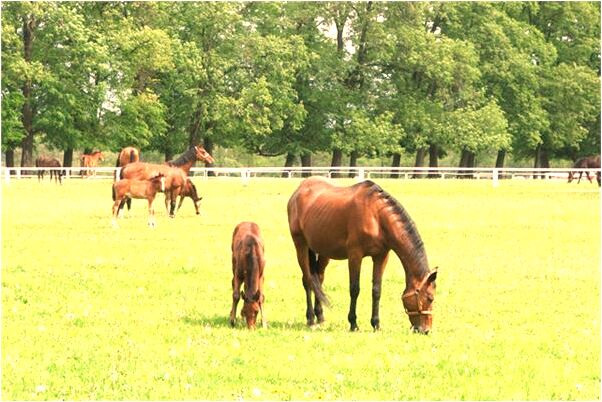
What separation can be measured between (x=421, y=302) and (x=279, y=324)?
2.04 meters

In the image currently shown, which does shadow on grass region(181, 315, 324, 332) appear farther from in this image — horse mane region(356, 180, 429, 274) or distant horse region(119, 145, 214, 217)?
distant horse region(119, 145, 214, 217)

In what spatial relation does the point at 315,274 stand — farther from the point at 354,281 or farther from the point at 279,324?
the point at 354,281

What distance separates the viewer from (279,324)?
12.4m

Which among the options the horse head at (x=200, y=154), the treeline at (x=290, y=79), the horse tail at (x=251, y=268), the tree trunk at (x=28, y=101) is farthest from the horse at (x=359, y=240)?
the tree trunk at (x=28, y=101)

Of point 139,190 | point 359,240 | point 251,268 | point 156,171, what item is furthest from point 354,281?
point 156,171

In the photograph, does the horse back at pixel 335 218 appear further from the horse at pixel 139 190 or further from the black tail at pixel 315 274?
the horse at pixel 139 190

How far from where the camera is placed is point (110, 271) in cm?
1767

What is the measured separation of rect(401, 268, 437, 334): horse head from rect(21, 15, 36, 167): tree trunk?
53.7 metres

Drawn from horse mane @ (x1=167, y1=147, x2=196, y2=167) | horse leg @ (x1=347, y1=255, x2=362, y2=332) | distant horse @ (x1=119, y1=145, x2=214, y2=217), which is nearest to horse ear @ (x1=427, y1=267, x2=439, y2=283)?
horse leg @ (x1=347, y1=255, x2=362, y2=332)

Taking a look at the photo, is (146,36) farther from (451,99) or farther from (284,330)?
(284,330)

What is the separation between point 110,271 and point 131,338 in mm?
6554

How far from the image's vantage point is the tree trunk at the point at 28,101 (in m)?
62.3

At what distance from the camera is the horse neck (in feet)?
37.2

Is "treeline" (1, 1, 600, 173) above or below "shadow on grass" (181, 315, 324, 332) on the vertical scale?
above
